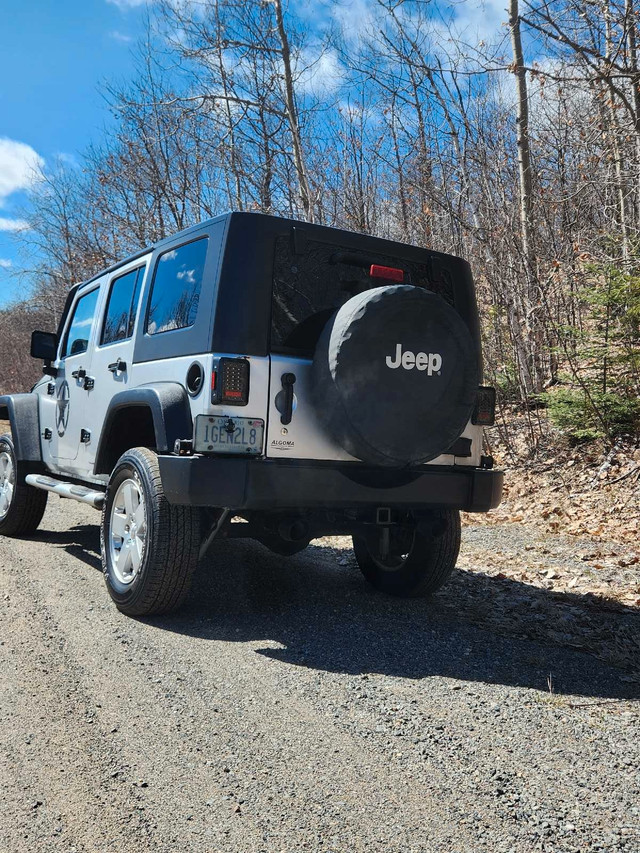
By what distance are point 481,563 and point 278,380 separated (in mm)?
3088

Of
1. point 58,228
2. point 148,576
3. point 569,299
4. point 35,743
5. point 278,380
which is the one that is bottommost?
point 35,743

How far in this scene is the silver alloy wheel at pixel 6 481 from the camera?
21.3 feet

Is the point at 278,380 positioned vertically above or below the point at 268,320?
below

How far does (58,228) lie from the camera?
2297 cm

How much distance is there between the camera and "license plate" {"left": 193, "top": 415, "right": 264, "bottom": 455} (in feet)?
12.0

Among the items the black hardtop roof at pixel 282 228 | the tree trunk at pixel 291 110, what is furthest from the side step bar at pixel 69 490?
the tree trunk at pixel 291 110

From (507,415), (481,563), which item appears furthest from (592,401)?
(481,563)

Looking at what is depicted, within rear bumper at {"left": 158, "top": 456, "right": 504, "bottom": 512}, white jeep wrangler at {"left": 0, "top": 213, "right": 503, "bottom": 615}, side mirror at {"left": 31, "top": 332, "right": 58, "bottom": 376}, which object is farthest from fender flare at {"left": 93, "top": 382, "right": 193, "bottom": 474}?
side mirror at {"left": 31, "top": 332, "right": 58, "bottom": 376}

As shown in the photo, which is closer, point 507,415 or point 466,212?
point 507,415

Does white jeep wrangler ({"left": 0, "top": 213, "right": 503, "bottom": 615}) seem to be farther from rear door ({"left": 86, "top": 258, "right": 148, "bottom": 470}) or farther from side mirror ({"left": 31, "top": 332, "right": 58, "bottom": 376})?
side mirror ({"left": 31, "top": 332, "right": 58, "bottom": 376})

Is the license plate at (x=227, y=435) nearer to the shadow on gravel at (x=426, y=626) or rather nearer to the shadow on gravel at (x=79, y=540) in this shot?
the shadow on gravel at (x=426, y=626)

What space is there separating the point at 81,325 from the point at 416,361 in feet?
11.3

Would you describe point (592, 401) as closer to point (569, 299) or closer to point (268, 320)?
point (569, 299)

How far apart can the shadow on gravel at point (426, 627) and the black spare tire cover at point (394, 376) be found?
1028 millimetres
